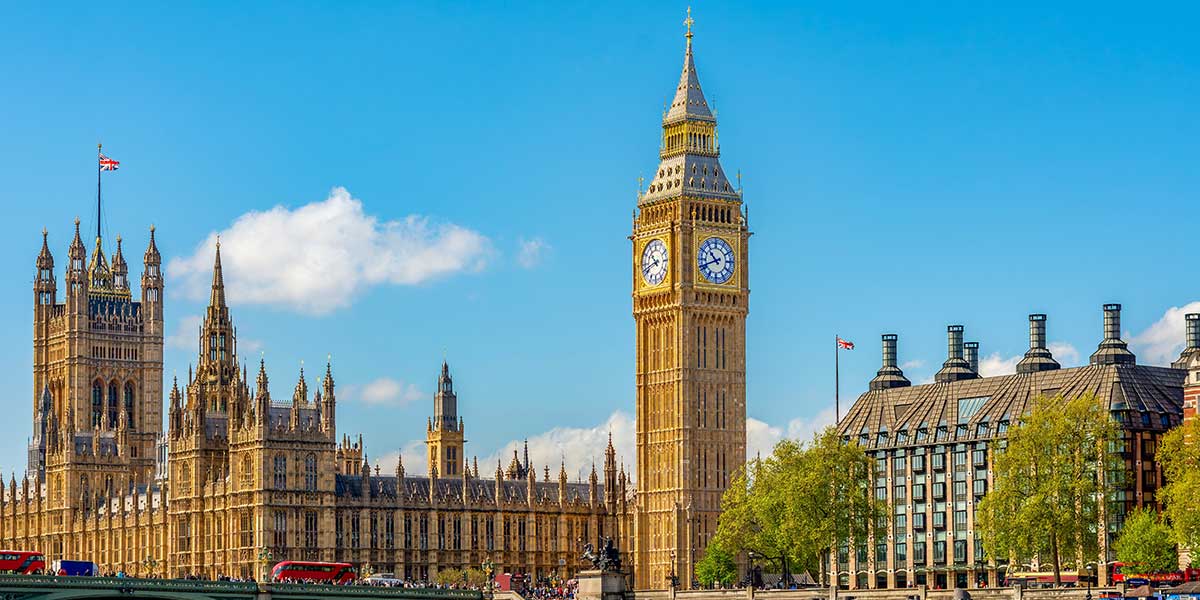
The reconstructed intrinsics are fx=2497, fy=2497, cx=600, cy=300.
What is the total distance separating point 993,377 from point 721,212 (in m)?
24.5

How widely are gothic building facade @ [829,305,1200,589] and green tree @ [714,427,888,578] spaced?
2022 mm

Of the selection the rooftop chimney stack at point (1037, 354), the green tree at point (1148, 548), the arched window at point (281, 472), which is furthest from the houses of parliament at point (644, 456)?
the green tree at point (1148, 548)

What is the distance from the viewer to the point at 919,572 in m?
176

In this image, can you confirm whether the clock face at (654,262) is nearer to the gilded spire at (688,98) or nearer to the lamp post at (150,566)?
the gilded spire at (688,98)

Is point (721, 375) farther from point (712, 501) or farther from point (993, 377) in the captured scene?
point (993, 377)

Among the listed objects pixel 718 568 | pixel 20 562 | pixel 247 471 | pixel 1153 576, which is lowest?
pixel 718 568

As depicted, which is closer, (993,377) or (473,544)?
(993,377)

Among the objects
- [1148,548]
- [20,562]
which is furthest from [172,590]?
[1148,548]

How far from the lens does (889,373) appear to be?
193000mm

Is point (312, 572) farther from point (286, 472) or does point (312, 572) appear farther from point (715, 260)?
point (715, 260)

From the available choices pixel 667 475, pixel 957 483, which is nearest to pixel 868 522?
pixel 957 483

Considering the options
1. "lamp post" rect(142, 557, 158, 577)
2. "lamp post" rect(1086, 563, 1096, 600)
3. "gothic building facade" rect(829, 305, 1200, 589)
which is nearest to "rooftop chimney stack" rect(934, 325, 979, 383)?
"gothic building facade" rect(829, 305, 1200, 589)

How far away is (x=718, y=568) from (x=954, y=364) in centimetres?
2401

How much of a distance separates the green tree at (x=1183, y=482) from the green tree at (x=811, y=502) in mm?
21594
